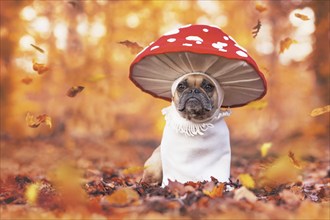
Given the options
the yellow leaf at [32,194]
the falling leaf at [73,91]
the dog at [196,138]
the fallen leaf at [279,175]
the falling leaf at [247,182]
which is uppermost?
the falling leaf at [73,91]

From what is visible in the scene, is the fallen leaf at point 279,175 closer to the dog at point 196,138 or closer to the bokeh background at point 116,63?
the dog at point 196,138

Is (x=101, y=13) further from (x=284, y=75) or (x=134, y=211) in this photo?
(x=134, y=211)

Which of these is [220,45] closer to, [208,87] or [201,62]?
[201,62]

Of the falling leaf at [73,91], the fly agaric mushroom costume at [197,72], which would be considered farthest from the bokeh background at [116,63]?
the fly agaric mushroom costume at [197,72]

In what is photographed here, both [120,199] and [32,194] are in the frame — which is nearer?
[120,199]

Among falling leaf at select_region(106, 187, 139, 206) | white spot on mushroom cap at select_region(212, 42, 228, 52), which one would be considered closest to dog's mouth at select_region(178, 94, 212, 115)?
white spot on mushroom cap at select_region(212, 42, 228, 52)

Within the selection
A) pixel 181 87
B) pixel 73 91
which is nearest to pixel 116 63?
pixel 73 91

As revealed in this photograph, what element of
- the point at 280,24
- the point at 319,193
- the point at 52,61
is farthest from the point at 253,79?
the point at 280,24
